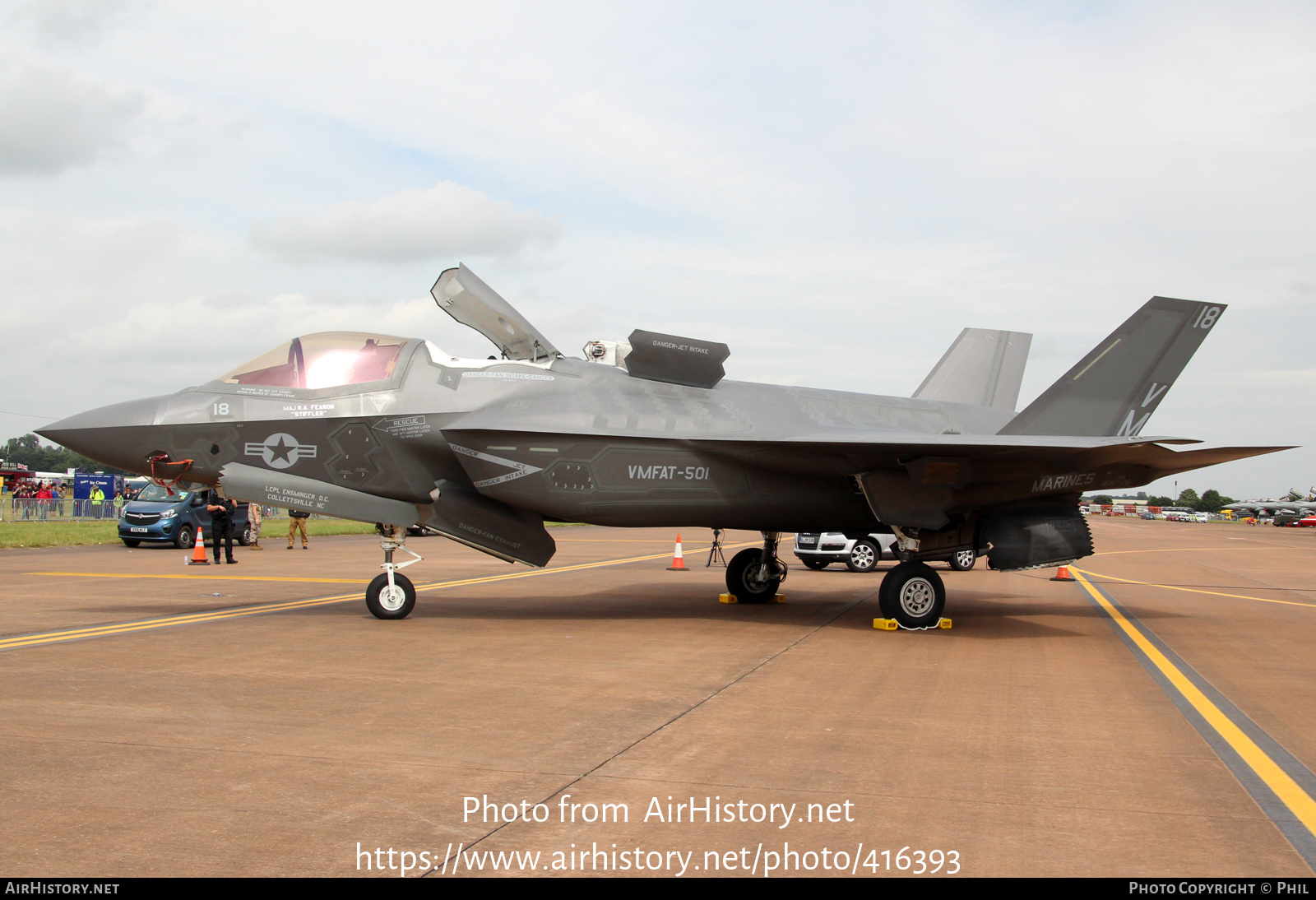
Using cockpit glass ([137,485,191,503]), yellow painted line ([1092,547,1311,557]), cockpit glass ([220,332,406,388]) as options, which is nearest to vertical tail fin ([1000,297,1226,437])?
cockpit glass ([220,332,406,388])

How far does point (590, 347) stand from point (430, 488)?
2.56 m

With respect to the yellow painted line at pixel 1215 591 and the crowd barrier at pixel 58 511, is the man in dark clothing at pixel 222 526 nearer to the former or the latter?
the yellow painted line at pixel 1215 591

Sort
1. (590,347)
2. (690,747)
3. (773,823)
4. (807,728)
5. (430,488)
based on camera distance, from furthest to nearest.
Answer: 1. (590,347)
2. (430,488)
3. (807,728)
4. (690,747)
5. (773,823)

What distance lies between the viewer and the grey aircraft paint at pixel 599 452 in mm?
10258

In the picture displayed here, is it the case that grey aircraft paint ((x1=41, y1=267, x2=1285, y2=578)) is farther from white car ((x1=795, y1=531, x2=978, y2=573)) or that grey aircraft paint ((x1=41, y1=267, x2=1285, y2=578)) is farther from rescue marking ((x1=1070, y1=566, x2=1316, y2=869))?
white car ((x1=795, y1=531, x2=978, y2=573))

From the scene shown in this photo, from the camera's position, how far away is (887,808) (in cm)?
425

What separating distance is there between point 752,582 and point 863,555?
774cm

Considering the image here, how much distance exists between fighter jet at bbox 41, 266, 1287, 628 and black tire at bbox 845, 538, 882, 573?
28.6 ft

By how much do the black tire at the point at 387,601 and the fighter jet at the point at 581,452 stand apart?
0.06ft

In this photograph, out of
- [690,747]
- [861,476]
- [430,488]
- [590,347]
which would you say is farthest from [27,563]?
[690,747]

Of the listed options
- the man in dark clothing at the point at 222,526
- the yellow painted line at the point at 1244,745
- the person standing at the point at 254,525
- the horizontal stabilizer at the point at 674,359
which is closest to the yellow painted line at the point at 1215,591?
the yellow painted line at the point at 1244,745

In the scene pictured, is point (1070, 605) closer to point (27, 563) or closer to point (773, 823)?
point (773, 823)

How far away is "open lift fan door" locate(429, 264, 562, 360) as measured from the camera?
11.2 metres

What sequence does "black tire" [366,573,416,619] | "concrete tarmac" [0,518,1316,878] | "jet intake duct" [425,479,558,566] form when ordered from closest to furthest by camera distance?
"concrete tarmac" [0,518,1316,878] → "black tire" [366,573,416,619] → "jet intake duct" [425,479,558,566]
